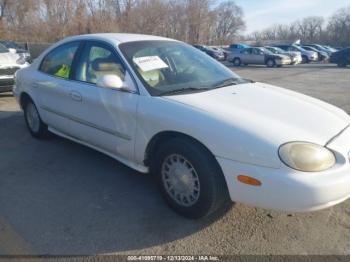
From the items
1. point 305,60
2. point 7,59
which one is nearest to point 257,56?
point 305,60

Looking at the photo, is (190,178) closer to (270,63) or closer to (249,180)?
(249,180)

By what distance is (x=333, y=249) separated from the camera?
256 cm

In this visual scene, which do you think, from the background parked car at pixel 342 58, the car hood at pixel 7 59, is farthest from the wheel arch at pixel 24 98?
the background parked car at pixel 342 58

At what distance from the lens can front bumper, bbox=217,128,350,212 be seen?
229 cm

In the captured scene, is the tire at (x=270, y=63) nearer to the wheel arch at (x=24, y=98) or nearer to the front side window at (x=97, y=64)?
the wheel arch at (x=24, y=98)

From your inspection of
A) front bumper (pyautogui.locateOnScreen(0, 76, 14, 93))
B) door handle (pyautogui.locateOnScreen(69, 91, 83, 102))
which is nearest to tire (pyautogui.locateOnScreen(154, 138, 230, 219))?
door handle (pyautogui.locateOnScreen(69, 91, 83, 102))

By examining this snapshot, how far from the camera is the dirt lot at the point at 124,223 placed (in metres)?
2.59

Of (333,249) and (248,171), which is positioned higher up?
(248,171)

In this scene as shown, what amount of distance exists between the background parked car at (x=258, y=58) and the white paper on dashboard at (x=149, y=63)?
2247 cm

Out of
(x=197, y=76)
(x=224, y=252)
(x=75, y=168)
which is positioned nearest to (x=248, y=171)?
(x=224, y=252)

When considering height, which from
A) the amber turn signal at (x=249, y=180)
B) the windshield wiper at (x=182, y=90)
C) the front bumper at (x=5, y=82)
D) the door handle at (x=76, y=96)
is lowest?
the front bumper at (x=5, y=82)

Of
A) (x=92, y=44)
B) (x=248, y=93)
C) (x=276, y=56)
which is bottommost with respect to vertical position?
(x=276, y=56)

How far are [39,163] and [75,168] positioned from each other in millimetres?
540

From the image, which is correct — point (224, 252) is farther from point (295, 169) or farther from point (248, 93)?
point (248, 93)
